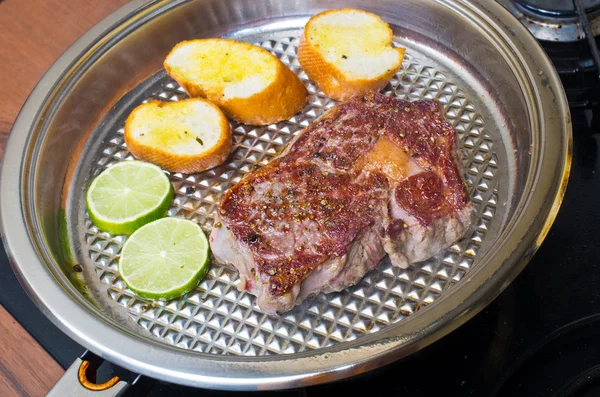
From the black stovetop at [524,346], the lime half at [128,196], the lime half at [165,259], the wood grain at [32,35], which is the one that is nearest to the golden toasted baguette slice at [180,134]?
the lime half at [128,196]

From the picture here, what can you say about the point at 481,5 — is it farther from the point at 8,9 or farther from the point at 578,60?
the point at 8,9

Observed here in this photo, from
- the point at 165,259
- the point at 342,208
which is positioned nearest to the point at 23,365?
the point at 165,259

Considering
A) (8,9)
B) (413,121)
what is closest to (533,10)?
(413,121)

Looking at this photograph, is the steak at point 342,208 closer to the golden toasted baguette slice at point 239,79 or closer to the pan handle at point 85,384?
the golden toasted baguette slice at point 239,79

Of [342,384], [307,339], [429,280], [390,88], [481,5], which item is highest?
[481,5]

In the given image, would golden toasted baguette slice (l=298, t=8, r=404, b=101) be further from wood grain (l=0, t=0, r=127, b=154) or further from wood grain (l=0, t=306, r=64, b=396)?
wood grain (l=0, t=306, r=64, b=396)

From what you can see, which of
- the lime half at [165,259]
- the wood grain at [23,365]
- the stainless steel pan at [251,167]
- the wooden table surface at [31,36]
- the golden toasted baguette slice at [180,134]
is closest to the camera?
the stainless steel pan at [251,167]
